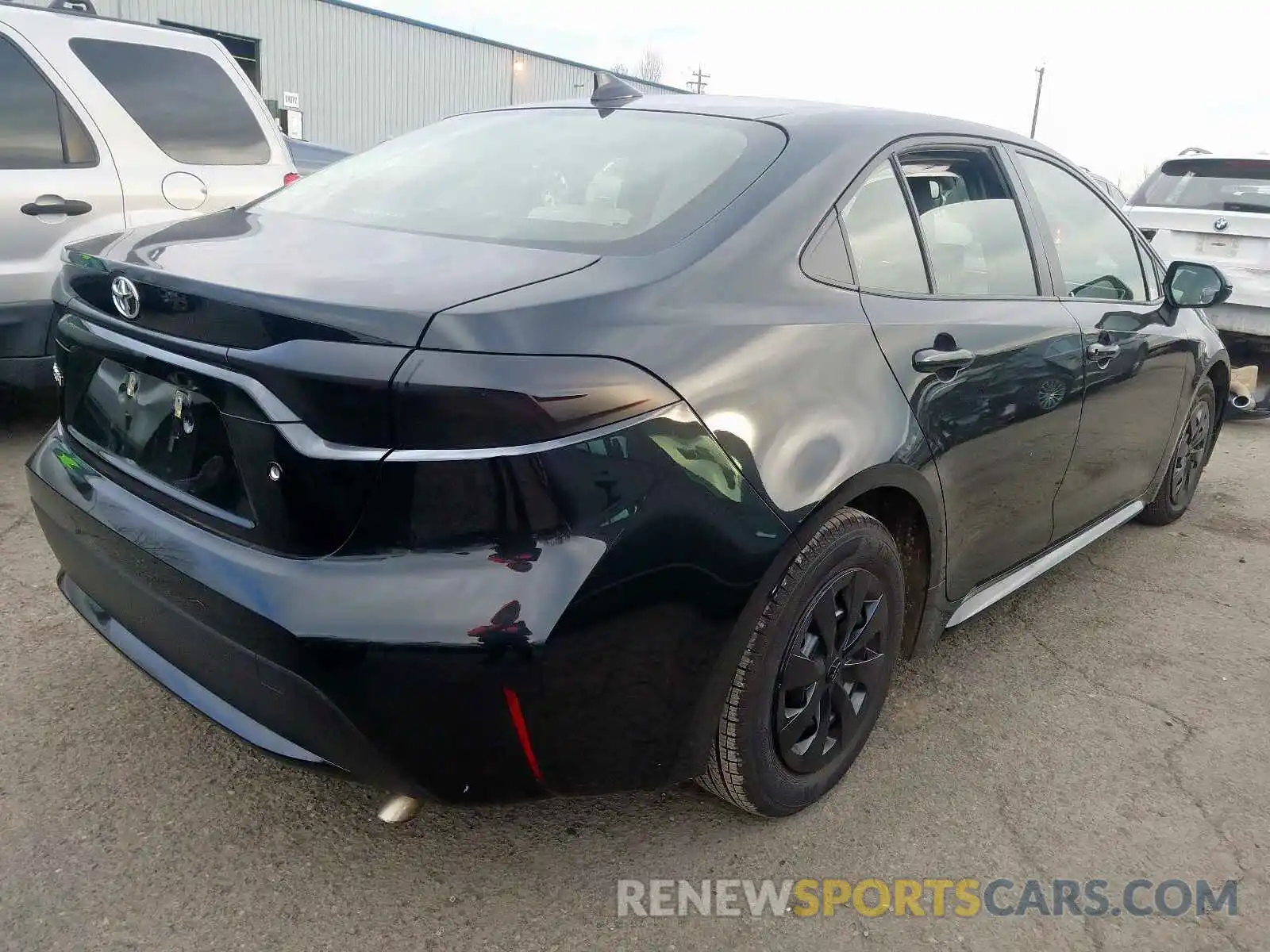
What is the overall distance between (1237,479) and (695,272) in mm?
4791

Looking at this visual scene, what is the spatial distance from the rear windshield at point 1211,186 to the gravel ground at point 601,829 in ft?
18.7

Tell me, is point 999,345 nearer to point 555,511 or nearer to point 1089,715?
point 1089,715

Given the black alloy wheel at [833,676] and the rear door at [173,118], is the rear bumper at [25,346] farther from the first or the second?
the black alloy wheel at [833,676]

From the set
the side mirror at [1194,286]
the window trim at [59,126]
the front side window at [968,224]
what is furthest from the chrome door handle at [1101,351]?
the window trim at [59,126]

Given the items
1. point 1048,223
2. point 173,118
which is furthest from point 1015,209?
point 173,118

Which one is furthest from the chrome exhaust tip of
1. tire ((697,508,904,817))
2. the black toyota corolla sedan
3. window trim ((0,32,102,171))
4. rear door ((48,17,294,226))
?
window trim ((0,32,102,171))

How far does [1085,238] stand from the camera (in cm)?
331

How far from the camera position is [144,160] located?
179 inches

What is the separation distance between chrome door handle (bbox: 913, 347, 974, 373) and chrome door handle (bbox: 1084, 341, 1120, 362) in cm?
79

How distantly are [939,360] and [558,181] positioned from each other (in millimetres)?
965

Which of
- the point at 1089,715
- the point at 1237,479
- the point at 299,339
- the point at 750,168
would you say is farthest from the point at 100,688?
the point at 1237,479

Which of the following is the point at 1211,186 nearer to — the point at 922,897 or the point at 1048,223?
the point at 1048,223

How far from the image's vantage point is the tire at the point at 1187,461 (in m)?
4.21

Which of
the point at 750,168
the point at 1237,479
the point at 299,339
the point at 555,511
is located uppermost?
the point at 750,168
